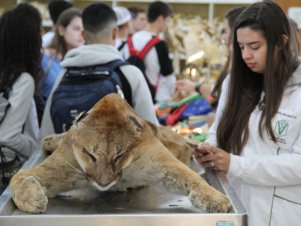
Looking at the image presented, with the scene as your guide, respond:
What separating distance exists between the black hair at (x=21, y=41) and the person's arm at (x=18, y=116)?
0.23 ft

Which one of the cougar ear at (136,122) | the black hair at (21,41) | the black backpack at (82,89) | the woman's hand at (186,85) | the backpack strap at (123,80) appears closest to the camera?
the cougar ear at (136,122)

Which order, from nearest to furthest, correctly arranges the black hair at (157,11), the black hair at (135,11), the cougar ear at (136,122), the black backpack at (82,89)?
the cougar ear at (136,122), the black backpack at (82,89), the black hair at (157,11), the black hair at (135,11)

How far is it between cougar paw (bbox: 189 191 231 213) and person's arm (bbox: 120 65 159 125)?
95cm

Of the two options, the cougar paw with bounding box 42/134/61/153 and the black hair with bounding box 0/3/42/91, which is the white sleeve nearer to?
the cougar paw with bounding box 42/134/61/153

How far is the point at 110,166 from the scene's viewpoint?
126 cm

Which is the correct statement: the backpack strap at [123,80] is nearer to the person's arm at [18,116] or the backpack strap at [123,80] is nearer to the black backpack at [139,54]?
the person's arm at [18,116]

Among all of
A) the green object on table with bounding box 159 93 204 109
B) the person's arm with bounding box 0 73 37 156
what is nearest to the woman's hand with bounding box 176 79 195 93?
the green object on table with bounding box 159 93 204 109

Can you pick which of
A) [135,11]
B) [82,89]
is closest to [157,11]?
[135,11]

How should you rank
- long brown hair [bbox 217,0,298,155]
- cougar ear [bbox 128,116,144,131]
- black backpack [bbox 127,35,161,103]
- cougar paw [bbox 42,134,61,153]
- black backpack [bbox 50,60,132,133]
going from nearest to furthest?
1. cougar ear [bbox 128,116,144,131]
2. cougar paw [bbox 42,134,61,153]
3. long brown hair [bbox 217,0,298,155]
4. black backpack [bbox 50,60,132,133]
5. black backpack [bbox 127,35,161,103]

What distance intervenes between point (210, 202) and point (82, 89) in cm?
93

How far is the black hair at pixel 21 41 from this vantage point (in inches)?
90.0

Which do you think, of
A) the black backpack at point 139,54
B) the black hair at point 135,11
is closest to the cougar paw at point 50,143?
the black backpack at point 139,54

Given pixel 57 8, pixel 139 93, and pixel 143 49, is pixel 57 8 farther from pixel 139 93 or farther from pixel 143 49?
pixel 139 93

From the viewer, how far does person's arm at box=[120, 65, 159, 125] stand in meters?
2.17
